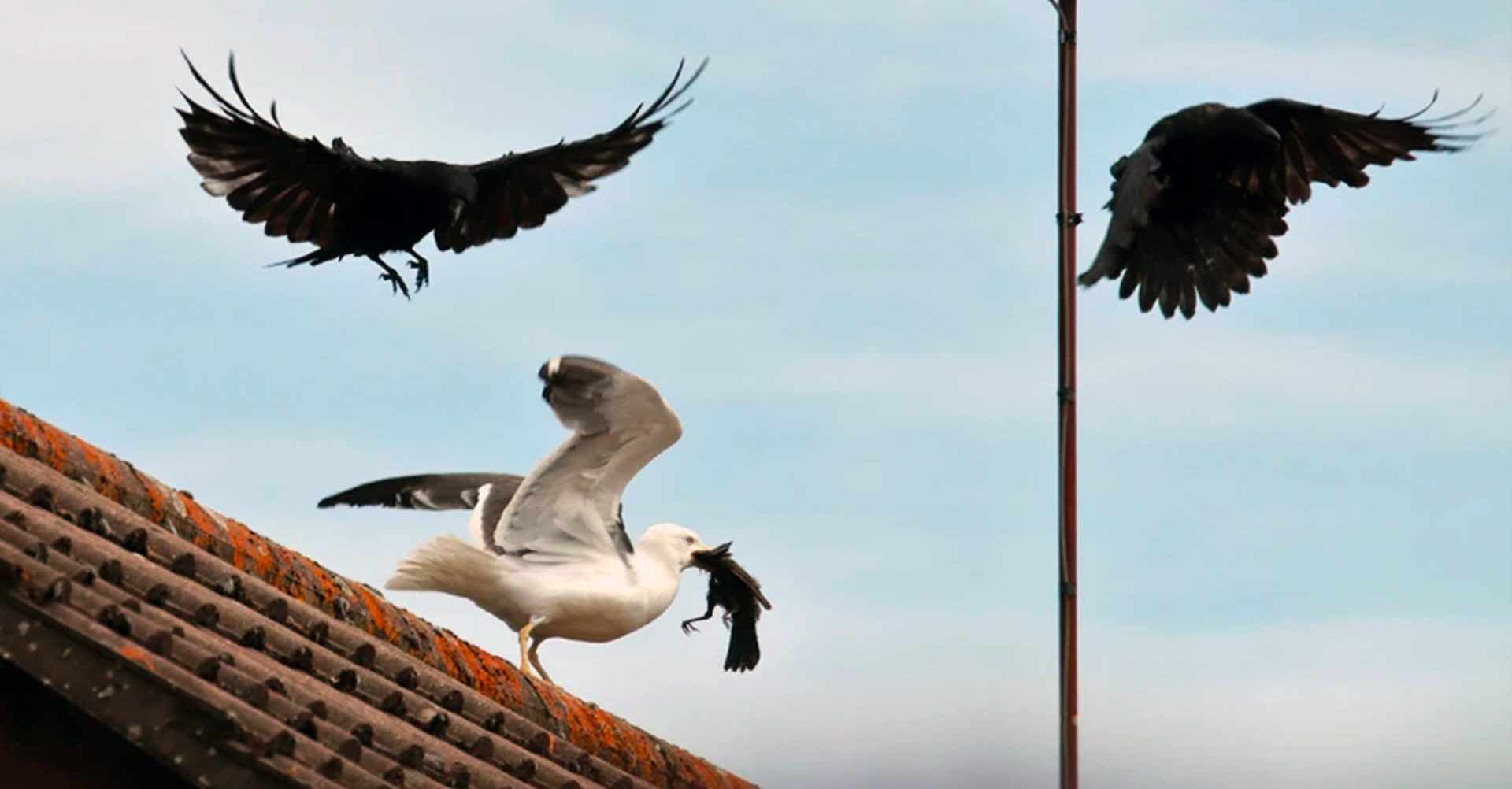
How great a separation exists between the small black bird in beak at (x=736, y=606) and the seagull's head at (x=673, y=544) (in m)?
0.27

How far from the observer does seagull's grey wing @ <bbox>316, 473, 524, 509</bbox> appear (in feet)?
33.2

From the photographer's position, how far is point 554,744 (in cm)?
636

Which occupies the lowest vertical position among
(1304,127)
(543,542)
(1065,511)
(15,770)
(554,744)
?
(15,770)

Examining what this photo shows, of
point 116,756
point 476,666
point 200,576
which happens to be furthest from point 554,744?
point 116,756

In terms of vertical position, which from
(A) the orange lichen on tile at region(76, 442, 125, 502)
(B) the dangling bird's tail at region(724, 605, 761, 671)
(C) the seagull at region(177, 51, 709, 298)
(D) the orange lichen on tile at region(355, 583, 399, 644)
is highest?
(C) the seagull at region(177, 51, 709, 298)

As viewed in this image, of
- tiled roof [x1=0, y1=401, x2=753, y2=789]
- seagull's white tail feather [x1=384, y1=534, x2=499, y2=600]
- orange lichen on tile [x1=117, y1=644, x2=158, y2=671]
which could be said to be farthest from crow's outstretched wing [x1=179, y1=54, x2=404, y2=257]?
orange lichen on tile [x1=117, y1=644, x2=158, y2=671]

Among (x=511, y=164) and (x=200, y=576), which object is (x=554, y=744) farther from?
(x=511, y=164)

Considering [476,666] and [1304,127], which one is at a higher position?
[1304,127]

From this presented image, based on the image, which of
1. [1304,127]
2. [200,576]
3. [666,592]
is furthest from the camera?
[666,592]

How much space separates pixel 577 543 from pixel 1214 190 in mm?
2930

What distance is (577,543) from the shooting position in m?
9.05

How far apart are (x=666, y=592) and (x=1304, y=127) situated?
314 centimetres

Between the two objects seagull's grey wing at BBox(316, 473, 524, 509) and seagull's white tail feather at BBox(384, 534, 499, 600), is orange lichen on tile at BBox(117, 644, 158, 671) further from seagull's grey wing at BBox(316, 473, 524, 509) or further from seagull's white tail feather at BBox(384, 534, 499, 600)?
seagull's grey wing at BBox(316, 473, 524, 509)

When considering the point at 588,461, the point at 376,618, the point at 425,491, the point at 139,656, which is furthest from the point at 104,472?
the point at 425,491
